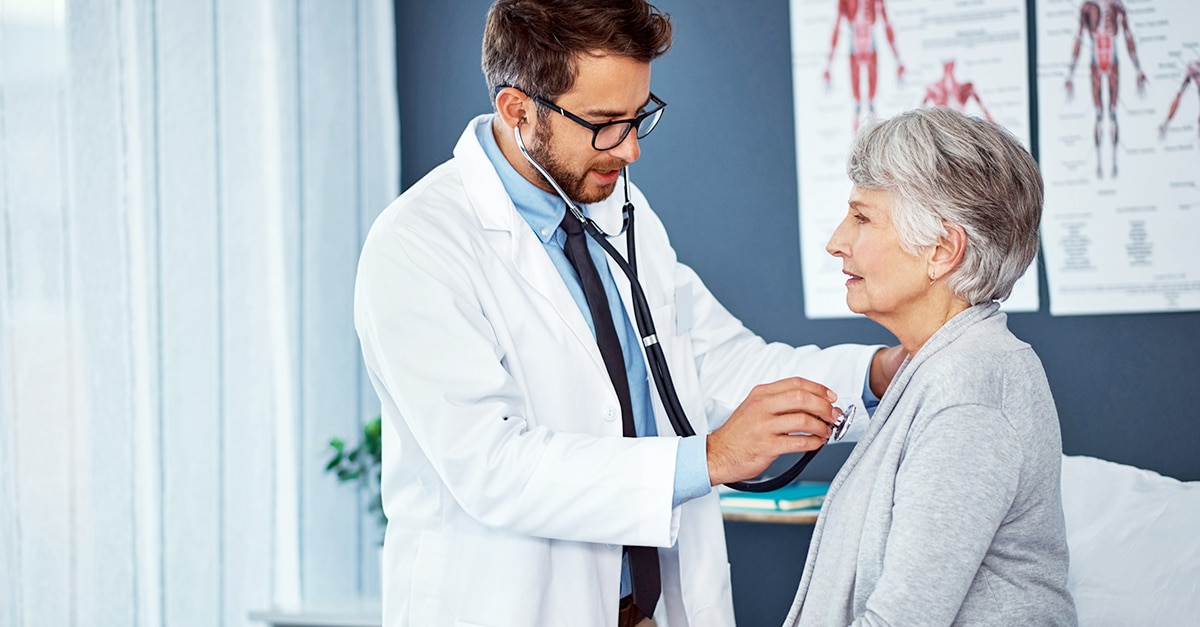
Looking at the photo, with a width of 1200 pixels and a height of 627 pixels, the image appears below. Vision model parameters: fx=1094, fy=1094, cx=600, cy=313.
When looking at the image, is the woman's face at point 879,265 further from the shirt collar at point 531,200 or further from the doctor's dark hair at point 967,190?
the shirt collar at point 531,200

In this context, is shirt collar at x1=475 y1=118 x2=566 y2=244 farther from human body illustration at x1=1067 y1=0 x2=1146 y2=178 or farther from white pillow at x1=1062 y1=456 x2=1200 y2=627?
human body illustration at x1=1067 y1=0 x2=1146 y2=178

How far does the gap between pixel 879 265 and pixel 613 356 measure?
1.29 feet

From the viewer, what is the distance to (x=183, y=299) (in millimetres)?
2152

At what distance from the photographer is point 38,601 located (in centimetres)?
181

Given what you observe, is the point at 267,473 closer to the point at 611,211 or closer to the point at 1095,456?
the point at 611,211

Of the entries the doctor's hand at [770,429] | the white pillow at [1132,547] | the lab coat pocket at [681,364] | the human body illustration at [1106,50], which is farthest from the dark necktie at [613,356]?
the human body illustration at [1106,50]

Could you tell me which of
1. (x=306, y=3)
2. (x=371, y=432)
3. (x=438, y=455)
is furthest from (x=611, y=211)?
(x=306, y=3)

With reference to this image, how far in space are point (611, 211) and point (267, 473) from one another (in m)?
1.17

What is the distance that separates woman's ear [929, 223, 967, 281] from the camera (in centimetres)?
123

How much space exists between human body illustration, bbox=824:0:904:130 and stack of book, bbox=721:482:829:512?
802 mm

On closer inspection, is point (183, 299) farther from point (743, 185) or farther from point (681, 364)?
point (743, 185)

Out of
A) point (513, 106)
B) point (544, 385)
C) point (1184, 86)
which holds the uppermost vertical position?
point (1184, 86)

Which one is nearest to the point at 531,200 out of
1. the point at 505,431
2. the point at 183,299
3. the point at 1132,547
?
the point at 505,431

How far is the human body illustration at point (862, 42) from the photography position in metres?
2.33
